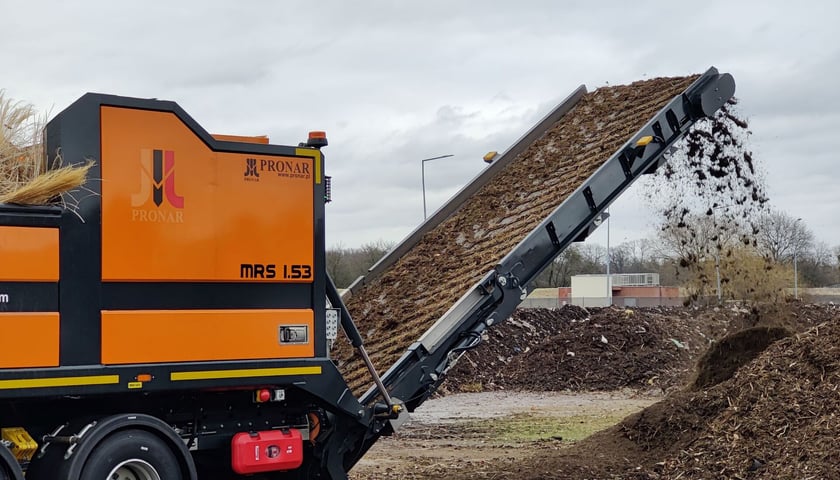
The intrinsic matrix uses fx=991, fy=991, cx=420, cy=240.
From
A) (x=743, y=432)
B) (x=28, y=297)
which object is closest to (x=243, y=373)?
(x=28, y=297)

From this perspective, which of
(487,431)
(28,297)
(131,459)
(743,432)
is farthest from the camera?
(487,431)

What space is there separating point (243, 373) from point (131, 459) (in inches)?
36.1

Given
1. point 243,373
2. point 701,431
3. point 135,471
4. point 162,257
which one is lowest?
point 701,431

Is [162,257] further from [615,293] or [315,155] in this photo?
[615,293]

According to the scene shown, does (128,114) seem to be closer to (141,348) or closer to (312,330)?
(141,348)

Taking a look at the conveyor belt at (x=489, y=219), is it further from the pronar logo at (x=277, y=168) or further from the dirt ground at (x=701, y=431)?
the dirt ground at (x=701, y=431)

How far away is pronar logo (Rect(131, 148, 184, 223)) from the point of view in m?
6.37

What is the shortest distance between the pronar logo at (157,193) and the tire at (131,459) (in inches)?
54.3

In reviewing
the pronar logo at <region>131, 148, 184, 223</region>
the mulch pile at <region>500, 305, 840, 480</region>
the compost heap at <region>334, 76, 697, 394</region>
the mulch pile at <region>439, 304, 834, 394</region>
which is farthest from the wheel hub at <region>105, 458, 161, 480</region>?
the mulch pile at <region>439, 304, 834, 394</region>

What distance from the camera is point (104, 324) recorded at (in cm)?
615

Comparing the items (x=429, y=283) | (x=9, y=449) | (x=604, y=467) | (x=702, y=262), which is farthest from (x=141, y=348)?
(x=702, y=262)

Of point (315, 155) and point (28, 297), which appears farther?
point (315, 155)

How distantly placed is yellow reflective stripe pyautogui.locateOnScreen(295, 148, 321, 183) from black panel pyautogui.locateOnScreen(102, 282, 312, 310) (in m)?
0.80

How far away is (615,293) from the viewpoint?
58.2m
